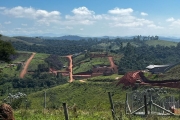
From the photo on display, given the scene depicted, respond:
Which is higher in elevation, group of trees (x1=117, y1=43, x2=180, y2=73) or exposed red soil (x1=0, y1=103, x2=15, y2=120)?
exposed red soil (x1=0, y1=103, x2=15, y2=120)

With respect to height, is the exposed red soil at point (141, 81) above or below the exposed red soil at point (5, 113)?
below

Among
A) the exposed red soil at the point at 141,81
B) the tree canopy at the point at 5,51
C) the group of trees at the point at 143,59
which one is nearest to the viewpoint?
the tree canopy at the point at 5,51

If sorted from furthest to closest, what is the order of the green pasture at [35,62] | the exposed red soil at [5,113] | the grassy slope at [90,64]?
the green pasture at [35,62]
the grassy slope at [90,64]
the exposed red soil at [5,113]

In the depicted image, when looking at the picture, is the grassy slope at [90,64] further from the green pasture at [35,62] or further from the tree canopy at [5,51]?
the tree canopy at [5,51]

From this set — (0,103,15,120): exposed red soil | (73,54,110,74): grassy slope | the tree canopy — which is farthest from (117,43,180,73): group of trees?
(0,103,15,120): exposed red soil

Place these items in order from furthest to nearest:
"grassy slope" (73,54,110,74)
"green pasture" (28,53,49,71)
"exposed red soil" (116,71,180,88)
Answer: "green pasture" (28,53,49,71)
"grassy slope" (73,54,110,74)
"exposed red soil" (116,71,180,88)

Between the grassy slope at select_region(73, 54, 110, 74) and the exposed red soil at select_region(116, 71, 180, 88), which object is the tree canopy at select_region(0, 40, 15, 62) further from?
the grassy slope at select_region(73, 54, 110, 74)

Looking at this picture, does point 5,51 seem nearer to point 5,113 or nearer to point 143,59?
point 5,113

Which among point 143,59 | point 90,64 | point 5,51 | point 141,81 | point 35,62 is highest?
point 5,51

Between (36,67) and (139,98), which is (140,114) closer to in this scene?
(139,98)

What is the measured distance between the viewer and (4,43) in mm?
26547

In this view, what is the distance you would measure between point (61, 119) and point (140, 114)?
413cm

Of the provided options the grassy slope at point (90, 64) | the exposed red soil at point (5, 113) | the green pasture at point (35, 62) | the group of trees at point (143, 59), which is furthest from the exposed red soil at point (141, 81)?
the green pasture at point (35, 62)

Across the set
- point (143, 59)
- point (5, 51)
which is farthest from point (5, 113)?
point (143, 59)
